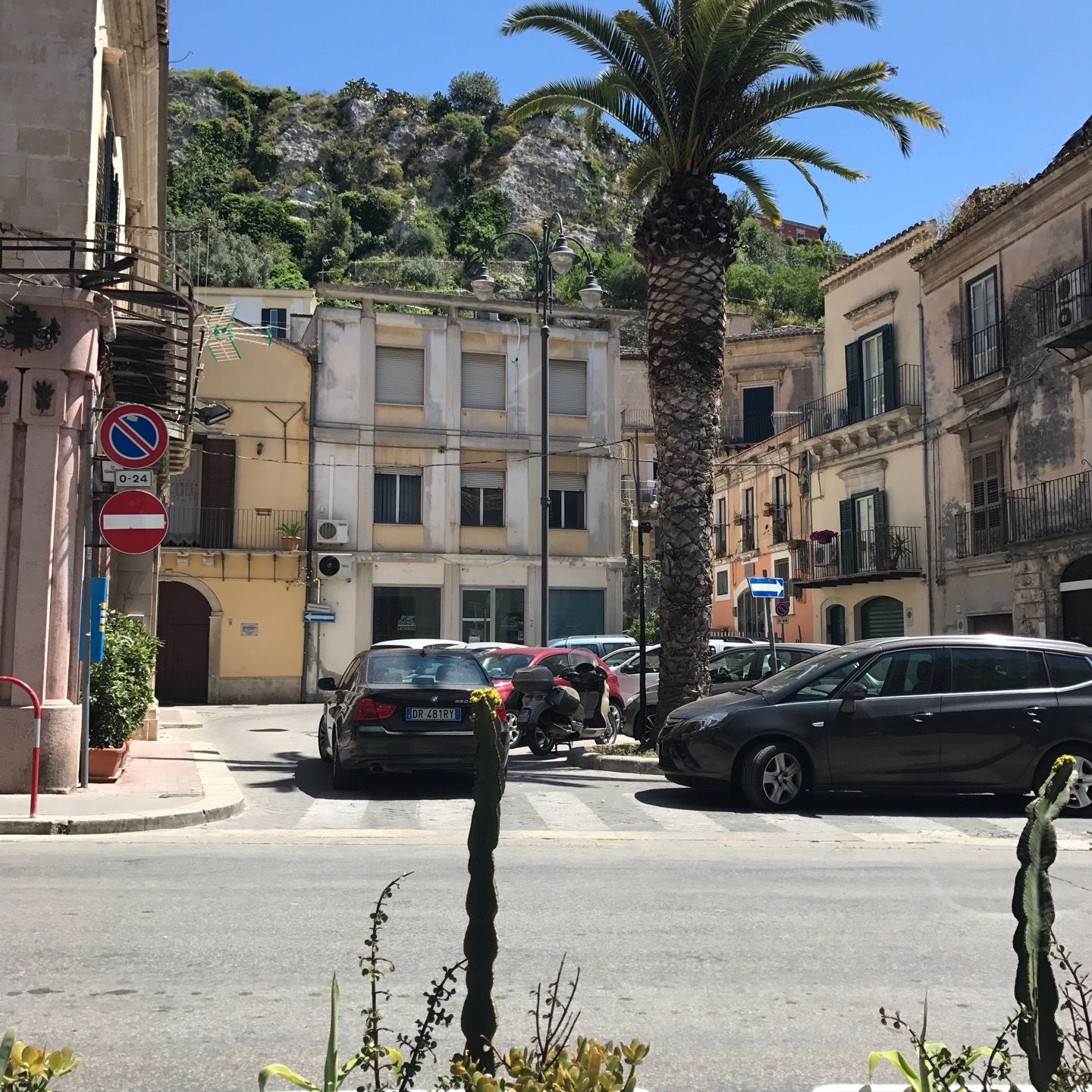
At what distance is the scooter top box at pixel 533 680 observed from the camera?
1708 cm

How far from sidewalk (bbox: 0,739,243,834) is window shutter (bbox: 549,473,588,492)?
74.6 ft

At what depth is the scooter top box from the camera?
17.1 m

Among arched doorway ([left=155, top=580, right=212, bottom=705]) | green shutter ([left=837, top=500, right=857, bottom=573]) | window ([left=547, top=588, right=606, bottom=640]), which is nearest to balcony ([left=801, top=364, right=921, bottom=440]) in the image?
green shutter ([left=837, top=500, right=857, bottom=573])

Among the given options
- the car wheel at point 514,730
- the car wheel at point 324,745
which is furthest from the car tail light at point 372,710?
the car wheel at point 514,730

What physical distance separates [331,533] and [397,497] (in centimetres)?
233

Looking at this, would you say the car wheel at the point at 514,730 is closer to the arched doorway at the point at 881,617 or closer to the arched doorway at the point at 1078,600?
the arched doorway at the point at 1078,600

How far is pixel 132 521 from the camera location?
39.4ft

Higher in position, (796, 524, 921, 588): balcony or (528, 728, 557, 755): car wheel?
(796, 524, 921, 588): balcony

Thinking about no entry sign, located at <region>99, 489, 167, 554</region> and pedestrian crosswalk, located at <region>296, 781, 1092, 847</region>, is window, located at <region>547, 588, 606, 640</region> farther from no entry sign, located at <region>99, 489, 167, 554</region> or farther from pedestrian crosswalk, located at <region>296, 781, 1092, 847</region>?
no entry sign, located at <region>99, 489, 167, 554</region>

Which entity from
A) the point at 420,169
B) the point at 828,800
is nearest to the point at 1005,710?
the point at 828,800

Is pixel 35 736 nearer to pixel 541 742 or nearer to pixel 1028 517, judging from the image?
pixel 541 742

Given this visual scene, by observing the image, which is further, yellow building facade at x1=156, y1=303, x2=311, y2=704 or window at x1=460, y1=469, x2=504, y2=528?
window at x1=460, y1=469, x2=504, y2=528

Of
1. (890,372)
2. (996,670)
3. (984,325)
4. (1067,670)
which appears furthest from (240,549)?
(1067,670)

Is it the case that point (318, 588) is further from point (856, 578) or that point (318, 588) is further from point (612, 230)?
point (612, 230)
